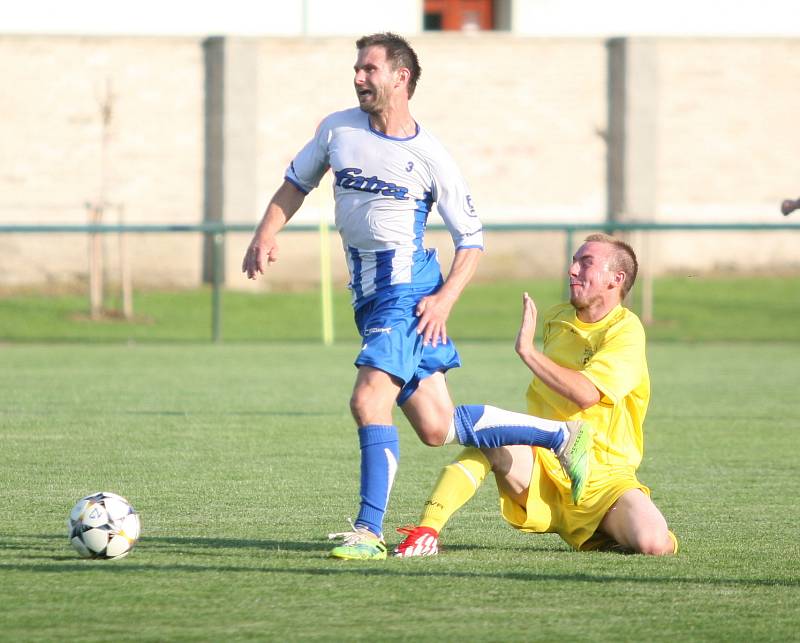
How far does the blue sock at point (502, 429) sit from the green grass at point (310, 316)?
13550 mm

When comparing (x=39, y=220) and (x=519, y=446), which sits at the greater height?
(x=39, y=220)

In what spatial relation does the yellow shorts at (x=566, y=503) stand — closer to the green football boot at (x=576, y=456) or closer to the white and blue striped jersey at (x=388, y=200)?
the green football boot at (x=576, y=456)

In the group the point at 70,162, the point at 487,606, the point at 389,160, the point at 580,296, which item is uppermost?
the point at 70,162

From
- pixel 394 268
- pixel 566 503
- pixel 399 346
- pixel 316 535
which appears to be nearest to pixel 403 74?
pixel 394 268

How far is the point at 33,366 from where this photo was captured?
14711mm

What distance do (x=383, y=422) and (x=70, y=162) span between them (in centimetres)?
1954

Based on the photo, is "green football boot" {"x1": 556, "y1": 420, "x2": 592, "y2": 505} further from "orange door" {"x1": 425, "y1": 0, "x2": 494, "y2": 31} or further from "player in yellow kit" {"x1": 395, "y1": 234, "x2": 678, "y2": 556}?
"orange door" {"x1": 425, "y1": 0, "x2": 494, "y2": 31}

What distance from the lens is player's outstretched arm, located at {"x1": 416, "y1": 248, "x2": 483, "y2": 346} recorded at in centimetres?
553

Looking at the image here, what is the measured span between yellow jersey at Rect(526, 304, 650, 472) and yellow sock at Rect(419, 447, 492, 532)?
30cm

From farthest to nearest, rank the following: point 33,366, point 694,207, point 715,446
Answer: point 694,207, point 33,366, point 715,446

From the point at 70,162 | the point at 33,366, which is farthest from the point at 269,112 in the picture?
the point at 33,366

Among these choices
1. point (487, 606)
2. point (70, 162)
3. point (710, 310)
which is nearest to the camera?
point (487, 606)

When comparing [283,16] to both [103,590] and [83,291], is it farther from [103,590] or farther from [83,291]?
[103,590]

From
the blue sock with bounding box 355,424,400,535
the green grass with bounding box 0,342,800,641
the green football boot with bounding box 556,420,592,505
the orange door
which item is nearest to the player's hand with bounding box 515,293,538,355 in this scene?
the green football boot with bounding box 556,420,592,505
